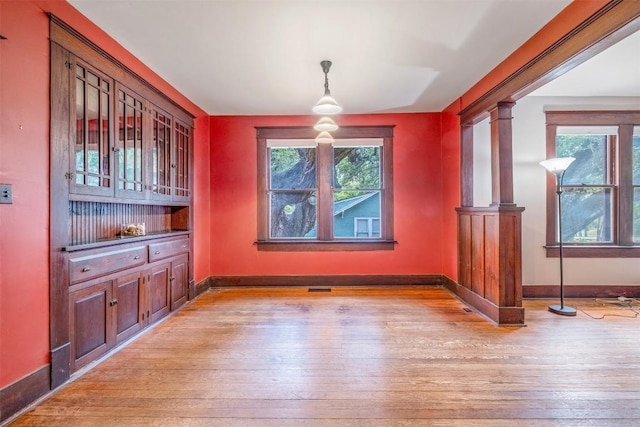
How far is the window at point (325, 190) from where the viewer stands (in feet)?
15.7

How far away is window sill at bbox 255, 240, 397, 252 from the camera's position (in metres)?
4.77

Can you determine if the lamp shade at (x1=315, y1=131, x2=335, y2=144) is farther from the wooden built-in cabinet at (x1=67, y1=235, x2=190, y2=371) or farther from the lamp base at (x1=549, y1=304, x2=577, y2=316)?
the lamp base at (x1=549, y1=304, x2=577, y2=316)

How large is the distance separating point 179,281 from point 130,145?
176 cm

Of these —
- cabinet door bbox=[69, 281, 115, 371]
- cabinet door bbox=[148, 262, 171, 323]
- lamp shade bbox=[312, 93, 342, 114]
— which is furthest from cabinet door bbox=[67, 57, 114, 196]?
lamp shade bbox=[312, 93, 342, 114]

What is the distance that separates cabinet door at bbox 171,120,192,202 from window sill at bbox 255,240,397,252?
1.38 m

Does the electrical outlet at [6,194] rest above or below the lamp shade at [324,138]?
below

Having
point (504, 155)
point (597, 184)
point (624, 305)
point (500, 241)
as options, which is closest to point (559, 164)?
point (504, 155)

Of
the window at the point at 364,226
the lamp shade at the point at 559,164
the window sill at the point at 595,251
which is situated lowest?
the window sill at the point at 595,251

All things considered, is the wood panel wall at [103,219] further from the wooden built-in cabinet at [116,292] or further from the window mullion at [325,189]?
the window mullion at [325,189]

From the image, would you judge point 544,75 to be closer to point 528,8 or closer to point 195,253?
point 528,8

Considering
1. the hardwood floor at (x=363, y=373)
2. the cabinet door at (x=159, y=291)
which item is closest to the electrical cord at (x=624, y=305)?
the hardwood floor at (x=363, y=373)

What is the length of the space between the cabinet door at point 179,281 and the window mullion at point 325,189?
202 centimetres


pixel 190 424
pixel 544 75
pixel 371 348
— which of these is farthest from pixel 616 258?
pixel 190 424

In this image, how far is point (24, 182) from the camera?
189cm
